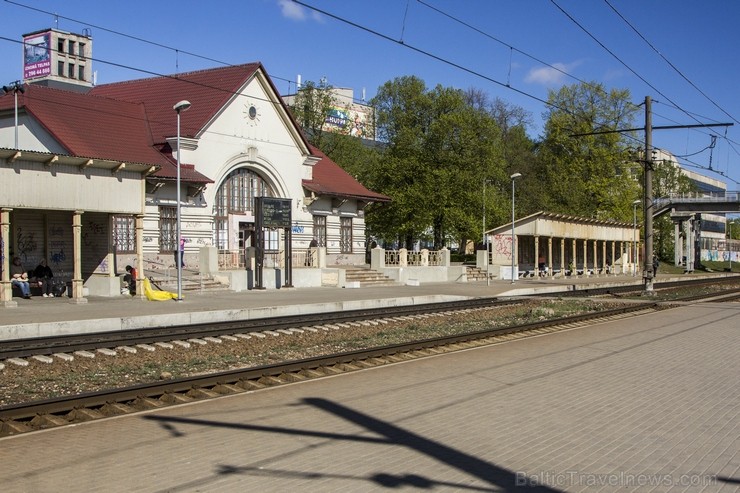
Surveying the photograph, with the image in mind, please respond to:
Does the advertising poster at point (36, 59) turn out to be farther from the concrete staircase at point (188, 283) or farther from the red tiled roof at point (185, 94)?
the concrete staircase at point (188, 283)

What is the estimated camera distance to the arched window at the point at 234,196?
3697 centimetres

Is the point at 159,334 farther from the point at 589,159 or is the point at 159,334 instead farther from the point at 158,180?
the point at 589,159

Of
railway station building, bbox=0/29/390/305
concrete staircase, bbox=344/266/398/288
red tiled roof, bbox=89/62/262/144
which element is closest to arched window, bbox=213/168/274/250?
railway station building, bbox=0/29/390/305

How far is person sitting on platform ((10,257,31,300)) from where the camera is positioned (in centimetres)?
2555

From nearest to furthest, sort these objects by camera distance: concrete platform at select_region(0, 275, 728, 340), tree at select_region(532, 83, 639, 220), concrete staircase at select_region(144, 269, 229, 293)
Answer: concrete platform at select_region(0, 275, 728, 340) < concrete staircase at select_region(144, 269, 229, 293) < tree at select_region(532, 83, 639, 220)

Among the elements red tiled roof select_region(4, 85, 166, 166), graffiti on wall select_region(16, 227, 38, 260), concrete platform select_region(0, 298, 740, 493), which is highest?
red tiled roof select_region(4, 85, 166, 166)

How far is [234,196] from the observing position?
37.8 m

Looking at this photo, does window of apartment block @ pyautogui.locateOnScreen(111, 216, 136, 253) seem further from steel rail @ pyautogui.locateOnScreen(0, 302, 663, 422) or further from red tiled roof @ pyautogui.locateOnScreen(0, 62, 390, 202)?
steel rail @ pyautogui.locateOnScreen(0, 302, 663, 422)

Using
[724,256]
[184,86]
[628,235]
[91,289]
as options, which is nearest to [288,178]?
[184,86]

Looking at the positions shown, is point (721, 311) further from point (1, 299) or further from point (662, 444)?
point (1, 299)

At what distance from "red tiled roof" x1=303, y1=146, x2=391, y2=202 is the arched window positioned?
3136mm

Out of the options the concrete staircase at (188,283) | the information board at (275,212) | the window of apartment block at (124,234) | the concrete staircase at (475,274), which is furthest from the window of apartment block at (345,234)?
the window of apartment block at (124,234)

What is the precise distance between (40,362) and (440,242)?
1730 inches

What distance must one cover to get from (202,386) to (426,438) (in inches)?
161
